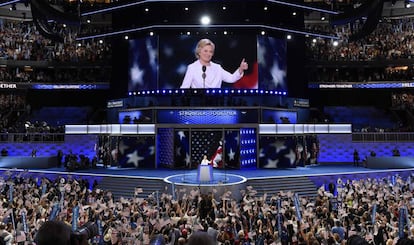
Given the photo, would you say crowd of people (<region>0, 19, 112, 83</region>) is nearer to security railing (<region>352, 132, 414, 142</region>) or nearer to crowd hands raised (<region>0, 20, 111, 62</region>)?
crowd hands raised (<region>0, 20, 111, 62</region>)

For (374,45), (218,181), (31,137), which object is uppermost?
(374,45)

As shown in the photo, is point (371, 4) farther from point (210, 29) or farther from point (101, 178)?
point (101, 178)

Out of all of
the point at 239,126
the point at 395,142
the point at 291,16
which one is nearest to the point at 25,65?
the point at 239,126

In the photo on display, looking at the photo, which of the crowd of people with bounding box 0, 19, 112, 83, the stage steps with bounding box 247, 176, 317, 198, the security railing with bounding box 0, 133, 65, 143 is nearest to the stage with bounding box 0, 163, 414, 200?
the stage steps with bounding box 247, 176, 317, 198

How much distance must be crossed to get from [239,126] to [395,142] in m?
14.5

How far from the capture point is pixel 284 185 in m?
26.9

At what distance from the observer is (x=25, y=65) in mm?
43344

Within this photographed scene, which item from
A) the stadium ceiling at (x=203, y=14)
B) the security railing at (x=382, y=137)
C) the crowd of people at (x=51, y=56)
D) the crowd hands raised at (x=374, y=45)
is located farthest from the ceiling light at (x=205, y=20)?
the security railing at (x=382, y=137)

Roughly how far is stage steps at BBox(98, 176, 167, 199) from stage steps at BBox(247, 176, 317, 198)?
5602 millimetres

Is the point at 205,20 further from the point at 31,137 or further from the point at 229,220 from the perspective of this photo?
the point at 229,220

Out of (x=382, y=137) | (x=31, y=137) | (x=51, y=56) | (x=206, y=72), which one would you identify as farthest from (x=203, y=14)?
(x=382, y=137)

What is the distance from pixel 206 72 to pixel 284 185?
40.8 feet

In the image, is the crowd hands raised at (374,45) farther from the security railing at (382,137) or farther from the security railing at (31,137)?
the security railing at (31,137)

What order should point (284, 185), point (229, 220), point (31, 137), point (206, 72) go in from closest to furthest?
point (229, 220) → point (284, 185) → point (206, 72) → point (31, 137)
